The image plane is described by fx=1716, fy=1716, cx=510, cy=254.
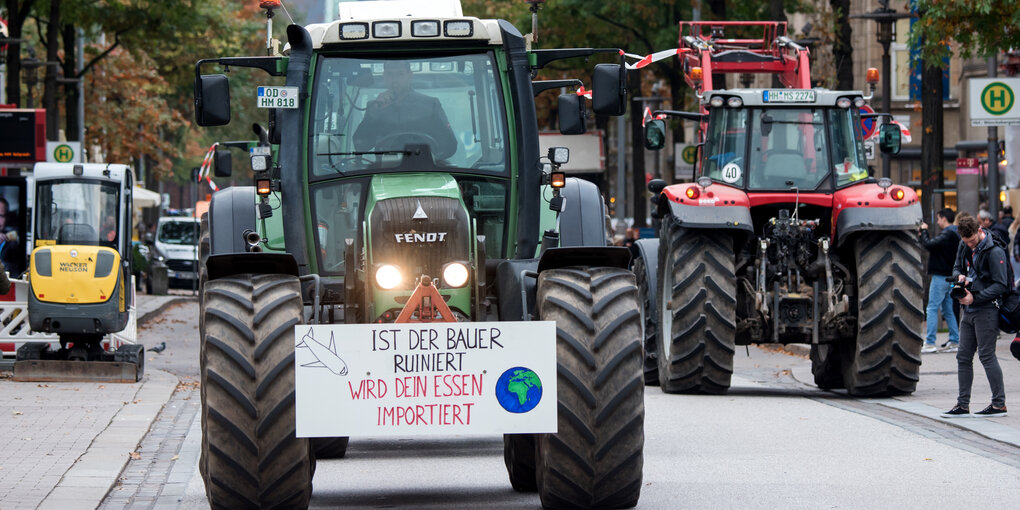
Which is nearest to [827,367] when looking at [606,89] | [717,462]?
[717,462]

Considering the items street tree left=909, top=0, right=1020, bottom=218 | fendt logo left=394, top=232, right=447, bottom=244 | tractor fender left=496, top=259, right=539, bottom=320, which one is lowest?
tractor fender left=496, top=259, right=539, bottom=320

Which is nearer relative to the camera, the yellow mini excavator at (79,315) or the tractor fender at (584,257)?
the tractor fender at (584,257)

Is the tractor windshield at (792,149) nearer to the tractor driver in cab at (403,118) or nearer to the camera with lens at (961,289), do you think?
the camera with lens at (961,289)

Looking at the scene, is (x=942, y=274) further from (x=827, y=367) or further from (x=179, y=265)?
(x=179, y=265)

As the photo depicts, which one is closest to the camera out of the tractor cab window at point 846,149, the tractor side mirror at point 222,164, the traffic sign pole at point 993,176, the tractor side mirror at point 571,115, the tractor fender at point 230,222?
the tractor side mirror at point 571,115

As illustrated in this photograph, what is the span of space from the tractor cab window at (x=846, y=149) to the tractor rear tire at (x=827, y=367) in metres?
1.65

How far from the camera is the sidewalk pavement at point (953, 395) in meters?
12.9

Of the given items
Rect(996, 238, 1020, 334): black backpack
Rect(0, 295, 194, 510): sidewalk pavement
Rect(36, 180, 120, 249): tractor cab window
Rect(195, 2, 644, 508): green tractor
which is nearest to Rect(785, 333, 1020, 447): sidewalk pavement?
Rect(996, 238, 1020, 334): black backpack

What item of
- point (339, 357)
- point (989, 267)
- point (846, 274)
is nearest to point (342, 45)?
point (339, 357)

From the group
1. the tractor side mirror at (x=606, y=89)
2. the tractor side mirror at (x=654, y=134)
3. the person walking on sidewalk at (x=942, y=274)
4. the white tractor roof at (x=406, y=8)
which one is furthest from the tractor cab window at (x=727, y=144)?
the tractor side mirror at (x=606, y=89)

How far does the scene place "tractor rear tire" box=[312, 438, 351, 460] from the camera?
1120 cm

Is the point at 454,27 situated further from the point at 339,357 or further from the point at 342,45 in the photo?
the point at 339,357

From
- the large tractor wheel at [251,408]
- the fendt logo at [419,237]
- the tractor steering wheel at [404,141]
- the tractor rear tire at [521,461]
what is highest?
the tractor steering wheel at [404,141]

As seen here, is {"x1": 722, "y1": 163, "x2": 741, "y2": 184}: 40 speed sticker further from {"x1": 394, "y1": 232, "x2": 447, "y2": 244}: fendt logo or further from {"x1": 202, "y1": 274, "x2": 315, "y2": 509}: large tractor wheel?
{"x1": 202, "y1": 274, "x2": 315, "y2": 509}: large tractor wheel
